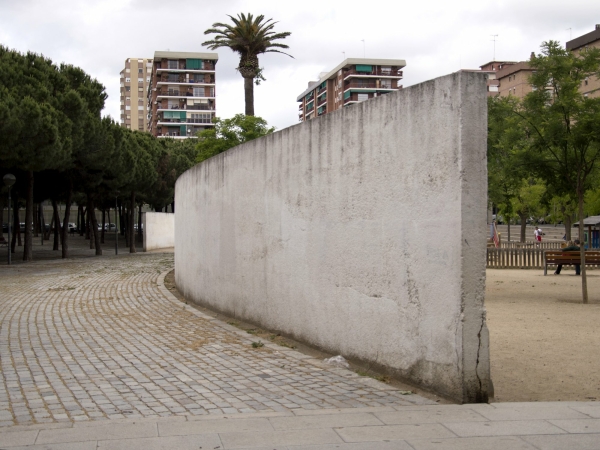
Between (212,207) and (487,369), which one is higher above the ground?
(212,207)

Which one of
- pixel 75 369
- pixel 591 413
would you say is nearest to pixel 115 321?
pixel 75 369

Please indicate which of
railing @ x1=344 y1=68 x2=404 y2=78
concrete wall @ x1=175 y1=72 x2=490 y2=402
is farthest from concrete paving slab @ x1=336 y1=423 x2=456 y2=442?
railing @ x1=344 y1=68 x2=404 y2=78

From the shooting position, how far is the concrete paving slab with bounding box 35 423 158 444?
15.2 ft

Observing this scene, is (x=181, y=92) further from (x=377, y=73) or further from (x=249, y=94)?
(x=249, y=94)

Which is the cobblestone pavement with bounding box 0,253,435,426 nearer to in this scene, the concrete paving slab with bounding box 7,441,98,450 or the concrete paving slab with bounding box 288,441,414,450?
the concrete paving slab with bounding box 7,441,98,450

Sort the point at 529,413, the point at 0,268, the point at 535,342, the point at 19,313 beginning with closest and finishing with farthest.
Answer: the point at 529,413, the point at 535,342, the point at 19,313, the point at 0,268

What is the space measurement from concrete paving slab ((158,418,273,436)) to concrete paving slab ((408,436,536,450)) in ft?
3.51

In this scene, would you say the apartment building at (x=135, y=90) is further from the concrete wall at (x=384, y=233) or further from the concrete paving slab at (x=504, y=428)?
the concrete paving slab at (x=504, y=428)

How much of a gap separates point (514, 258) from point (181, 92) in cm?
8678

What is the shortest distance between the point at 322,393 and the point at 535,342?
166 inches

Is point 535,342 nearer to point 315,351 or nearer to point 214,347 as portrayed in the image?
point 315,351

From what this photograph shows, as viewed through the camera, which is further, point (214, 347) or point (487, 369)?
point (214, 347)

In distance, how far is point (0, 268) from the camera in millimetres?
24844

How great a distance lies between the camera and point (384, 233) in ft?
21.5
